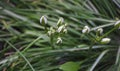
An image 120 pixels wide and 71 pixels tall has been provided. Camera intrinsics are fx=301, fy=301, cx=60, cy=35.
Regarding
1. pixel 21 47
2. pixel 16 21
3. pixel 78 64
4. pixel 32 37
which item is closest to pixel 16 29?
pixel 16 21

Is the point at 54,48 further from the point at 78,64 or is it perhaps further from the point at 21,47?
the point at 21,47

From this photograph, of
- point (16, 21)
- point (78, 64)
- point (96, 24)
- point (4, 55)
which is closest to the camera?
point (78, 64)

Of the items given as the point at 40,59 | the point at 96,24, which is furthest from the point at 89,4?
the point at 40,59

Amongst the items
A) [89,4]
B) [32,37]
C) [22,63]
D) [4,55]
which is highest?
[89,4]

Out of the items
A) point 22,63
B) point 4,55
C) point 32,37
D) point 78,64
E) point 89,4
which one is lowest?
point 78,64

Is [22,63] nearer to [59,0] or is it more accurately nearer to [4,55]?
[4,55]

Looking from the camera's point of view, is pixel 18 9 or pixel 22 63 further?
pixel 18 9

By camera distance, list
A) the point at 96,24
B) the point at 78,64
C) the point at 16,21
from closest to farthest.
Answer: the point at 78,64 → the point at 96,24 → the point at 16,21

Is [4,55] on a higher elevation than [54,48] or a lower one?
higher

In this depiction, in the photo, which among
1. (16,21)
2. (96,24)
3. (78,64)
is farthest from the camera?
(16,21)
